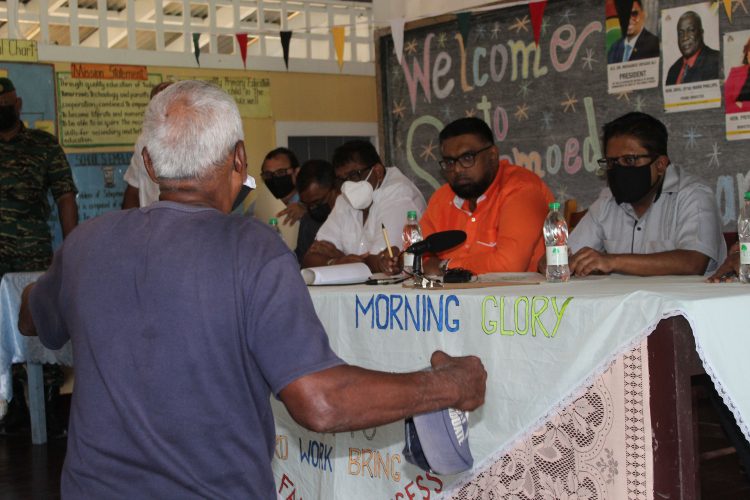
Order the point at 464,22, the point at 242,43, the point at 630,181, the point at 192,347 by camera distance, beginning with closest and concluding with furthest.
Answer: the point at 192,347 → the point at 630,181 → the point at 464,22 → the point at 242,43

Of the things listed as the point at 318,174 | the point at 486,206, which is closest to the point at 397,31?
the point at 318,174

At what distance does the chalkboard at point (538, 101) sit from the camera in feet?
15.1

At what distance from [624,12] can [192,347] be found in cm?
396

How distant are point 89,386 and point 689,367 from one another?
1.22 meters

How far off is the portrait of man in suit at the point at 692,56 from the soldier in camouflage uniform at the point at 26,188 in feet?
11.0

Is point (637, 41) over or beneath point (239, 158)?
over

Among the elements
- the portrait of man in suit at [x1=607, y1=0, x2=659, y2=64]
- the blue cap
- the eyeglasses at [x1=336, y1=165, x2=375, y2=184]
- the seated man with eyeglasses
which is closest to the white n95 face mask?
the eyeglasses at [x1=336, y1=165, x2=375, y2=184]

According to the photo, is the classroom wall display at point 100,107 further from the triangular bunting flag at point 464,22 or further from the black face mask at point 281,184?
the triangular bunting flag at point 464,22

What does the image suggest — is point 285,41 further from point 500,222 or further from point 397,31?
point 500,222

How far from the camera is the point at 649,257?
2.92 meters

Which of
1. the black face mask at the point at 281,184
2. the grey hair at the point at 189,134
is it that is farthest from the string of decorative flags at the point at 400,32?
the grey hair at the point at 189,134

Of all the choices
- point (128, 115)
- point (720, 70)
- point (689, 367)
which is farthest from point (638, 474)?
point (128, 115)

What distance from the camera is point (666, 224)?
130 inches

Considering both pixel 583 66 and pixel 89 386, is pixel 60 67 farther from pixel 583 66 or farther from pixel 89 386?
pixel 89 386
